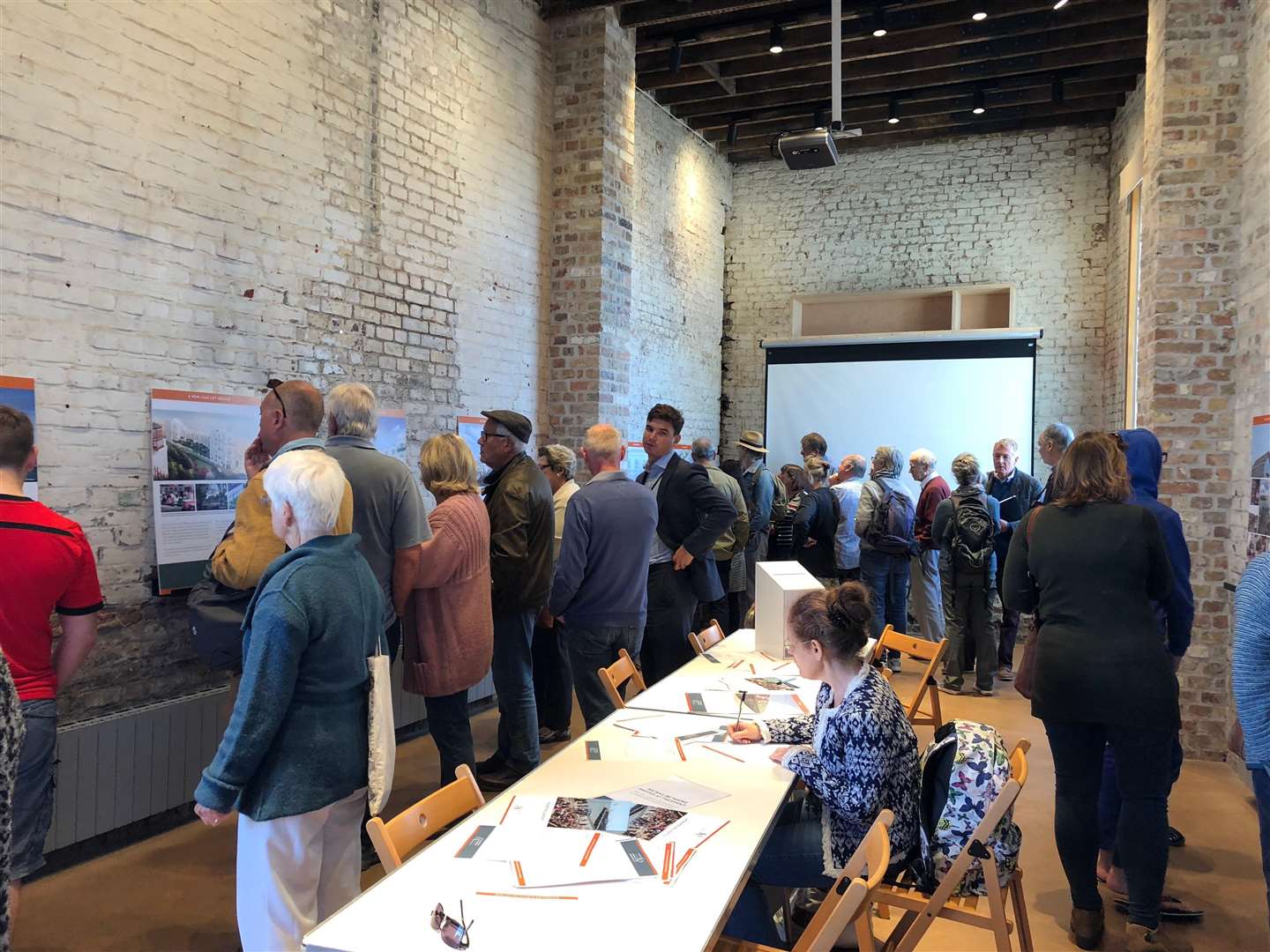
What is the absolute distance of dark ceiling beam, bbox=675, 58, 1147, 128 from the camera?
25.6 feet

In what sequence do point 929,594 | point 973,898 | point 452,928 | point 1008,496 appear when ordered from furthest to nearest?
point 1008,496
point 929,594
point 973,898
point 452,928

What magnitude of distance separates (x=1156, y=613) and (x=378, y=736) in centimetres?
277

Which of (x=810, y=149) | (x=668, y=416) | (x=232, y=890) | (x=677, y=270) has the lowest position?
(x=232, y=890)

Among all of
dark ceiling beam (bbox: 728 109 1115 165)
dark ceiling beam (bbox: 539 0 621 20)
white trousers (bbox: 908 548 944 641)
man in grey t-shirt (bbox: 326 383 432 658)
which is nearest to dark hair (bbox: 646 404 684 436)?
man in grey t-shirt (bbox: 326 383 432 658)

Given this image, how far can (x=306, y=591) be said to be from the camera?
84.5 inches

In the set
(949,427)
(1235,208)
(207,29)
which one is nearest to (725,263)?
(949,427)

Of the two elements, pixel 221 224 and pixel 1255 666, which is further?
pixel 221 224

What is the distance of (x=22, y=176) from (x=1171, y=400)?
18.7 ft

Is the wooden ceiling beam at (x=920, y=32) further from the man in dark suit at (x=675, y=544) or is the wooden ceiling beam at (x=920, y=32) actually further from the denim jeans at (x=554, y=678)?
the denim jeans at (x=554, y=678)

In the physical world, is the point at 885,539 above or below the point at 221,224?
below

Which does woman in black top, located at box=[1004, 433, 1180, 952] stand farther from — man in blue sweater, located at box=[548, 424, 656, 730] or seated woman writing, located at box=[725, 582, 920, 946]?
Answer: man in blue sweater, located at box=[548, 424, 656, 730]

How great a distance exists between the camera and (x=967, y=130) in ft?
30.1

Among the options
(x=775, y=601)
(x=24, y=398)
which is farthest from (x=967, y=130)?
(x=24, y=398)

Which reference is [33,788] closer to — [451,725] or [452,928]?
[451,725]
